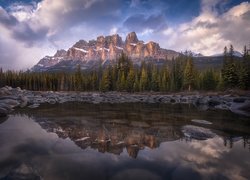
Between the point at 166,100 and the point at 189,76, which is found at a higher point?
the point at 189,76

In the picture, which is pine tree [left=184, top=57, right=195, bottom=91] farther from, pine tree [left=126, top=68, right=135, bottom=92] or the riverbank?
pine tree [left=126, top=68, right=135, bottom=92]

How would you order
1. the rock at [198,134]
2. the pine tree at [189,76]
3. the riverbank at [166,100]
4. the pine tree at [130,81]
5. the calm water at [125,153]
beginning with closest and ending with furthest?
1. the calm water at [125,153]
2. the rock at [198,134]
3. the riverbank at [166,100]
4. the pine tree at [189,76]
5. the pine tree at [130,81]

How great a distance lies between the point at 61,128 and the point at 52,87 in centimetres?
10648

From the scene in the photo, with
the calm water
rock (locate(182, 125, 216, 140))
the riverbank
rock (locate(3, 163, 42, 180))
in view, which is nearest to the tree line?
the riverbank

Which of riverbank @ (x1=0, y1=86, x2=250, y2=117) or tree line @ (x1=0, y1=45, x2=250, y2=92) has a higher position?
tree line @ (x1=0, y1=45, x2=250, y2=92)

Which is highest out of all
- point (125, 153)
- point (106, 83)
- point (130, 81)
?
point (130, 81)

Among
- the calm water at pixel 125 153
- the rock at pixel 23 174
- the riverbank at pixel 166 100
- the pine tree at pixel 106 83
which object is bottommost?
the calm water at pixel 125 153

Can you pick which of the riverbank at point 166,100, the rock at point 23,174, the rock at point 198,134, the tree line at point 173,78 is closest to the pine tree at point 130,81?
the tree line at point 173,78

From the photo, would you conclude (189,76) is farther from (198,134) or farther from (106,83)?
(198,134)

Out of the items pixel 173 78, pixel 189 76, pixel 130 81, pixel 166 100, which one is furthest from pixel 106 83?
pixel 166 100

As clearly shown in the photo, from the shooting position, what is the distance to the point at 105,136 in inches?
557

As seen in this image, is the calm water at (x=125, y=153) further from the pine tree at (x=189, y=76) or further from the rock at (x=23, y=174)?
the pine tree at (x=189, y=76)

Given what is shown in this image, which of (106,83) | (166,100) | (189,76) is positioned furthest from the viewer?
(106,83)

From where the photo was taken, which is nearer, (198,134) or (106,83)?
(198,134)
